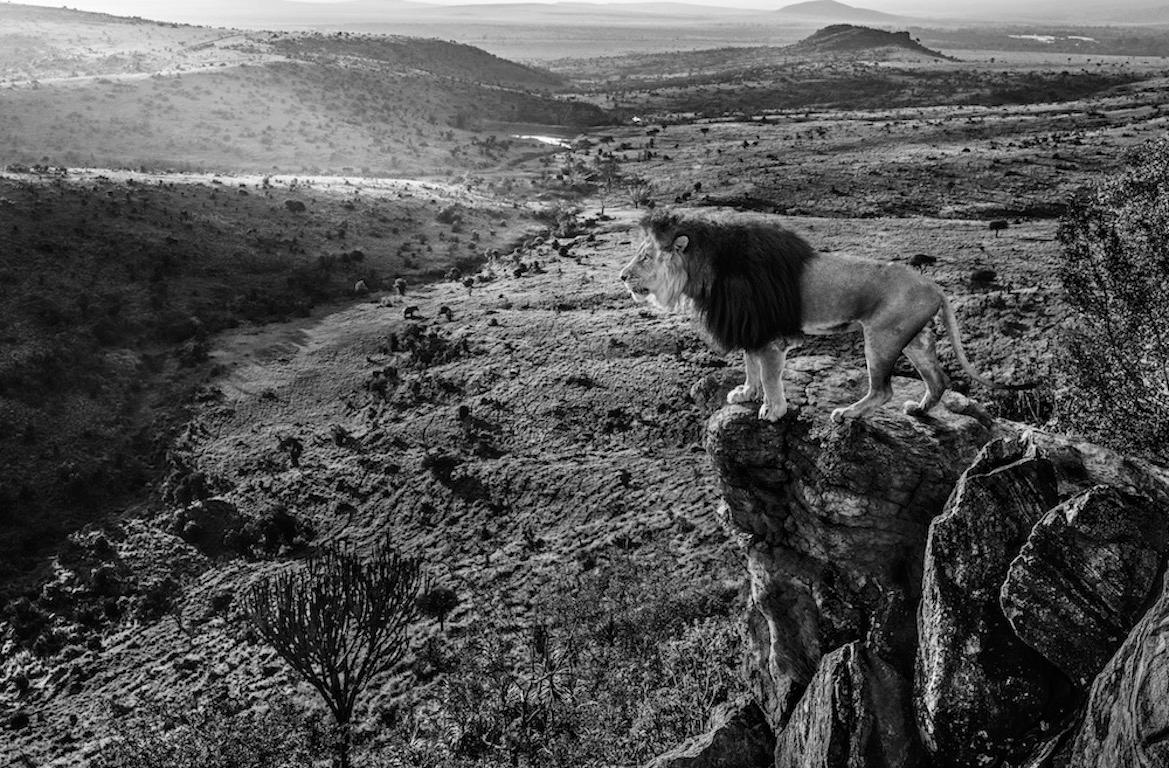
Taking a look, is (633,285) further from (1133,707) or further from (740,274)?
(1133,707)

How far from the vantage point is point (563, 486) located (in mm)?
32625

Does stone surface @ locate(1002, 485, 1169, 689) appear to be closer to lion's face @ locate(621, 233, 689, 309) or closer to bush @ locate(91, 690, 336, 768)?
lion's face @ locate(621, 233, 689, 309)

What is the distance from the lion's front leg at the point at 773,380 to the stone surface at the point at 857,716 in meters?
3.34

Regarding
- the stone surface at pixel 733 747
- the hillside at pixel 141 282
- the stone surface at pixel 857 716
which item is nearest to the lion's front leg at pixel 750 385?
the stone surface at pixel 857 716

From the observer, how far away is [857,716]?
9109 millimetres

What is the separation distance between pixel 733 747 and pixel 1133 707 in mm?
8681

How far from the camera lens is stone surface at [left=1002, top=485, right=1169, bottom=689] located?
6.81 metres

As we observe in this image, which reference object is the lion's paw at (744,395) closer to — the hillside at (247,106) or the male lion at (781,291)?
the male lion at (781,291)

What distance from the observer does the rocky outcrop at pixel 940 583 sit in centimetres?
686

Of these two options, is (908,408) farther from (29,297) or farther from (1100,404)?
(29,297)

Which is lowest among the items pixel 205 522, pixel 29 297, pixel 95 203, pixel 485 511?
pixel 205 522

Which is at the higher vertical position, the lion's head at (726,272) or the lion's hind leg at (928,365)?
the lion's head at (726,272)

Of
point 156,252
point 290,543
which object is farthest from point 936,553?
point 156,252

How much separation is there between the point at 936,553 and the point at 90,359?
52113 mm
